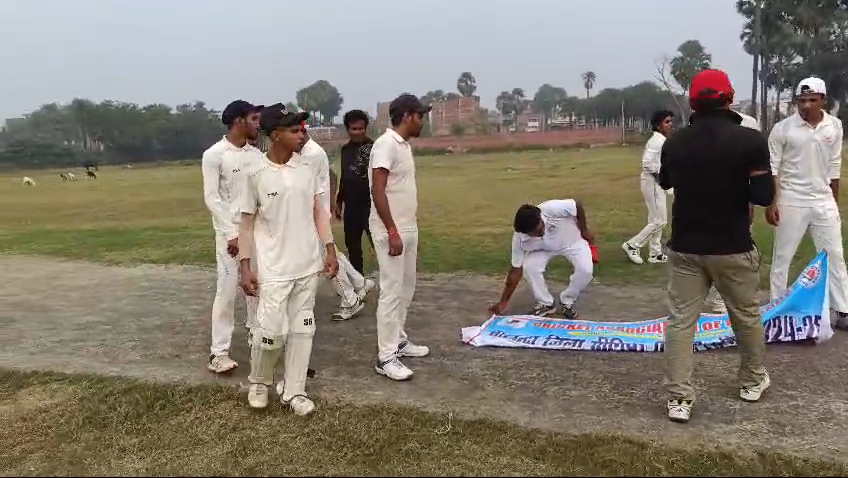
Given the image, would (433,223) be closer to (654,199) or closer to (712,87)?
(654,199)

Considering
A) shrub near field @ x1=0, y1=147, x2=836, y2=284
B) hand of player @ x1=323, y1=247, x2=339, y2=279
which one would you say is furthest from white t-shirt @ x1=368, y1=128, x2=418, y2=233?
shrub near field @ x1=0, y1=147, x2=836, y2=284

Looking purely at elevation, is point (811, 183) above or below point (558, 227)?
above

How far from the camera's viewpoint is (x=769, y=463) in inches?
135

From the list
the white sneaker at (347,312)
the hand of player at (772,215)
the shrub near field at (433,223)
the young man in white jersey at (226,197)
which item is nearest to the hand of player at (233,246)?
the young man in white jersey at (226,197)

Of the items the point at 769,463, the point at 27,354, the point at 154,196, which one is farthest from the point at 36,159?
the point at 769,463

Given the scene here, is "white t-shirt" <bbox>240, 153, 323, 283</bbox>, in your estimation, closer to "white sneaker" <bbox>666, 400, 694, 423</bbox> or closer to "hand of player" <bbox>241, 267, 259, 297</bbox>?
"hand of player" <bbox>241, 267, 259, 297</bbox>

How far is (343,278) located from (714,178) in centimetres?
366

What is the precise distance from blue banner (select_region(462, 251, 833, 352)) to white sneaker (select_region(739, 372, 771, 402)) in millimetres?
867

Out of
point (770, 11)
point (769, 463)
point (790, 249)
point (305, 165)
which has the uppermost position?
point (770, 11)

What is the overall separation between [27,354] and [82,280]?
3486 mm

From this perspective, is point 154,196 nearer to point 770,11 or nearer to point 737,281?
point 737,281

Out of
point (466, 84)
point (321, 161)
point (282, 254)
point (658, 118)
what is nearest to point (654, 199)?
point (658, 118)

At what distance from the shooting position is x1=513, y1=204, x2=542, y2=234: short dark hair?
19.4 feet

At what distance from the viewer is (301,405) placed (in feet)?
13.8
